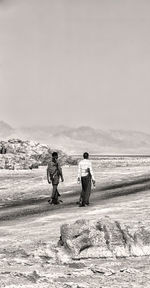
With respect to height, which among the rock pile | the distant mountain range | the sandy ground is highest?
the distant mountain range

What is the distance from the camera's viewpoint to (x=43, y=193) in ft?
71.2

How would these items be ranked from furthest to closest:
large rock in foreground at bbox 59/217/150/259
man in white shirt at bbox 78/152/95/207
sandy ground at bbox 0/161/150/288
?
man in white shirt at bbox 78/152/95/207 < large rock in foreground at bbox 59/217/150/259 < sandy ground at bbox 0/161/150/288

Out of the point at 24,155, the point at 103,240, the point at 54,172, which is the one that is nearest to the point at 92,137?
the point at 24,155

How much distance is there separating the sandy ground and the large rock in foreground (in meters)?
0.29

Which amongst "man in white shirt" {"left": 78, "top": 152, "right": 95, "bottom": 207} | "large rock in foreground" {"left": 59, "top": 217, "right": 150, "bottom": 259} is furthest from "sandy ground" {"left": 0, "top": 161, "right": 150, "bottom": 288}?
"man in white shirt" {"left": 78, "top": 152, "right": 95, "bottom": 207}

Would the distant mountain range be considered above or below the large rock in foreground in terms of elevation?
above

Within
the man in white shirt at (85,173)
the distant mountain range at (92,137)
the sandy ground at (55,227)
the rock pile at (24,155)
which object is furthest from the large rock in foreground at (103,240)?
the distant mountain range at (92,137)

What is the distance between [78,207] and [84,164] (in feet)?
4.54

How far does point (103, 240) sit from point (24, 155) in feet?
92.2

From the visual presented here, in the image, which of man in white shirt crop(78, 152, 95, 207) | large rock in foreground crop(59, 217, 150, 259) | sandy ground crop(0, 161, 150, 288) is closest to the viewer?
sandy ground crop(0, 161, 150, 288)

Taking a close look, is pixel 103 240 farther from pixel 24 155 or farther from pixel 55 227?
pixel 24 155

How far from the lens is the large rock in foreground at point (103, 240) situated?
9492 mm

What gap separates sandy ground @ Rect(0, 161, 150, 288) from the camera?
25.9 ft

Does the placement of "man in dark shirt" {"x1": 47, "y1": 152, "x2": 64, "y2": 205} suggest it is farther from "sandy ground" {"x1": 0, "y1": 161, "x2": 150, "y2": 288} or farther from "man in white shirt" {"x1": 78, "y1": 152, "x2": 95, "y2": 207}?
"man in white shirt" {"x1": 78, "y1": 152, "x2": 95, "y2": 207}
